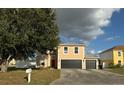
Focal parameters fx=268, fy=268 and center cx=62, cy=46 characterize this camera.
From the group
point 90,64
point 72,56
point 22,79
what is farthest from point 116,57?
point 22,79

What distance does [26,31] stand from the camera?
29.4 m

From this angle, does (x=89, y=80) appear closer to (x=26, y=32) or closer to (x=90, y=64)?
(x=26, y=32)

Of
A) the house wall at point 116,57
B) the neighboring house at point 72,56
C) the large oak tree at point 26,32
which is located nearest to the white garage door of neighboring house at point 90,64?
the neighboring house at point 72,56

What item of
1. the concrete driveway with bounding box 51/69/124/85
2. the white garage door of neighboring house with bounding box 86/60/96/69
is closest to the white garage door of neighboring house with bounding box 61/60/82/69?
the white garage door of neighboring house with bounding box 86/60/96/69

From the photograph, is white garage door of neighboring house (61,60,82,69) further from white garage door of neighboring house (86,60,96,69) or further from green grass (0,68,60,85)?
green grass (0,68,60,85)

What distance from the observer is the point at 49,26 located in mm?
31969

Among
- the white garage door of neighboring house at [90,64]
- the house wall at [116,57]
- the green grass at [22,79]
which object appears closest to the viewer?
the green grass at [22,79]

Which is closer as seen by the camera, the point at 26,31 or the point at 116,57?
the point at 26,31

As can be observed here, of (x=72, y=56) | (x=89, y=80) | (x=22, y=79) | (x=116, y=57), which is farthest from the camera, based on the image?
(x=116, y=57)

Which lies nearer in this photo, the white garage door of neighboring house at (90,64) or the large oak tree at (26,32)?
the large oak tree at (26,32)

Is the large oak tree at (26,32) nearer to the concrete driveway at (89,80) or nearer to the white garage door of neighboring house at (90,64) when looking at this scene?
the concrete driveway at (89,80)

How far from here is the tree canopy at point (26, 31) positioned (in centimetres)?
2852
